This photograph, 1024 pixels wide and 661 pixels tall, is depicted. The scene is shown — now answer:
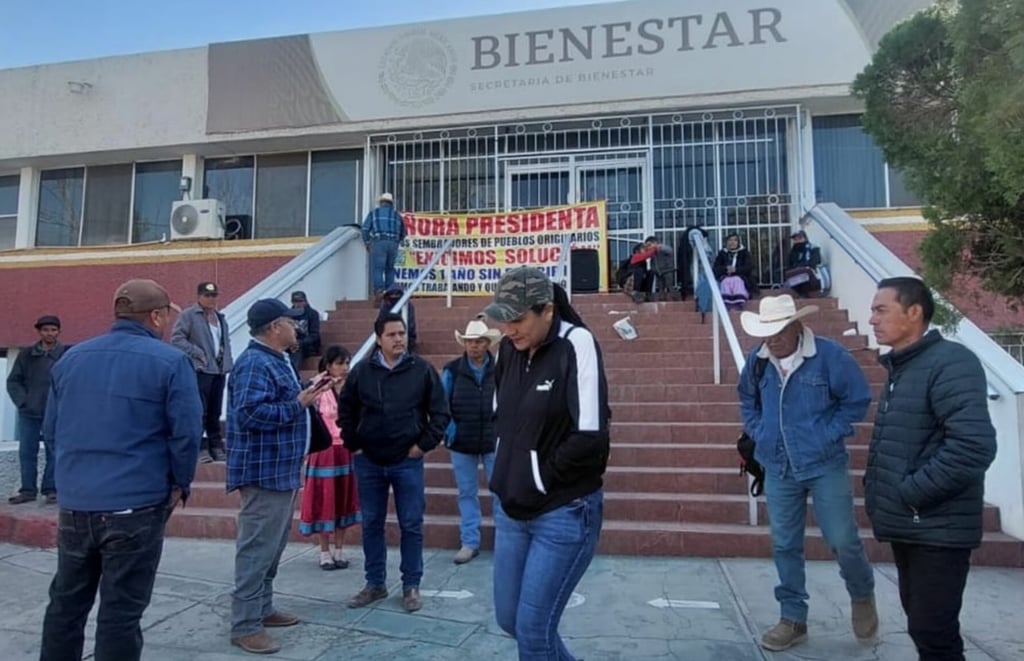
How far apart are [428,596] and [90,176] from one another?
42.3 feet

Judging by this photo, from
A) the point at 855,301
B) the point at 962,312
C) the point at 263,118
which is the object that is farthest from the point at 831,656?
the point at 263,118

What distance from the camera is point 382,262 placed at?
10.8 meters

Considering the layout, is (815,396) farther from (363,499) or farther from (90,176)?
(90,176)

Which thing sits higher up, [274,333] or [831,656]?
[274,333]

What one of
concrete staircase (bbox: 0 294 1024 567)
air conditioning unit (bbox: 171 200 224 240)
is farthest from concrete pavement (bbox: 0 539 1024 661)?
air conditioning unit (bbox: 171 200 224 240)

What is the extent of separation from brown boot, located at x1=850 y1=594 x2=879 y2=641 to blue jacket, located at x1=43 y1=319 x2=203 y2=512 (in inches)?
135

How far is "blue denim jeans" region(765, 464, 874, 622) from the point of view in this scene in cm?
373

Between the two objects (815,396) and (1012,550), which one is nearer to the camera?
(815,396)

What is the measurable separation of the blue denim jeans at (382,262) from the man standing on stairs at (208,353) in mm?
3428

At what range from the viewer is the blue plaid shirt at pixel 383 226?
10.7 meters

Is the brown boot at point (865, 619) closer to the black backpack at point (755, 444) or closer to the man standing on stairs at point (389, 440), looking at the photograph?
the black backpack at point (755, 444)

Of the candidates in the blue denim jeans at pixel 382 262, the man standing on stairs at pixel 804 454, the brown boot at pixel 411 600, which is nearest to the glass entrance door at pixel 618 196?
the blue denim jeans at pixel 382 262

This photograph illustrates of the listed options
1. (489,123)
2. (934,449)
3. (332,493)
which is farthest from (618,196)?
(934,449)

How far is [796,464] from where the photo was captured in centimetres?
380
